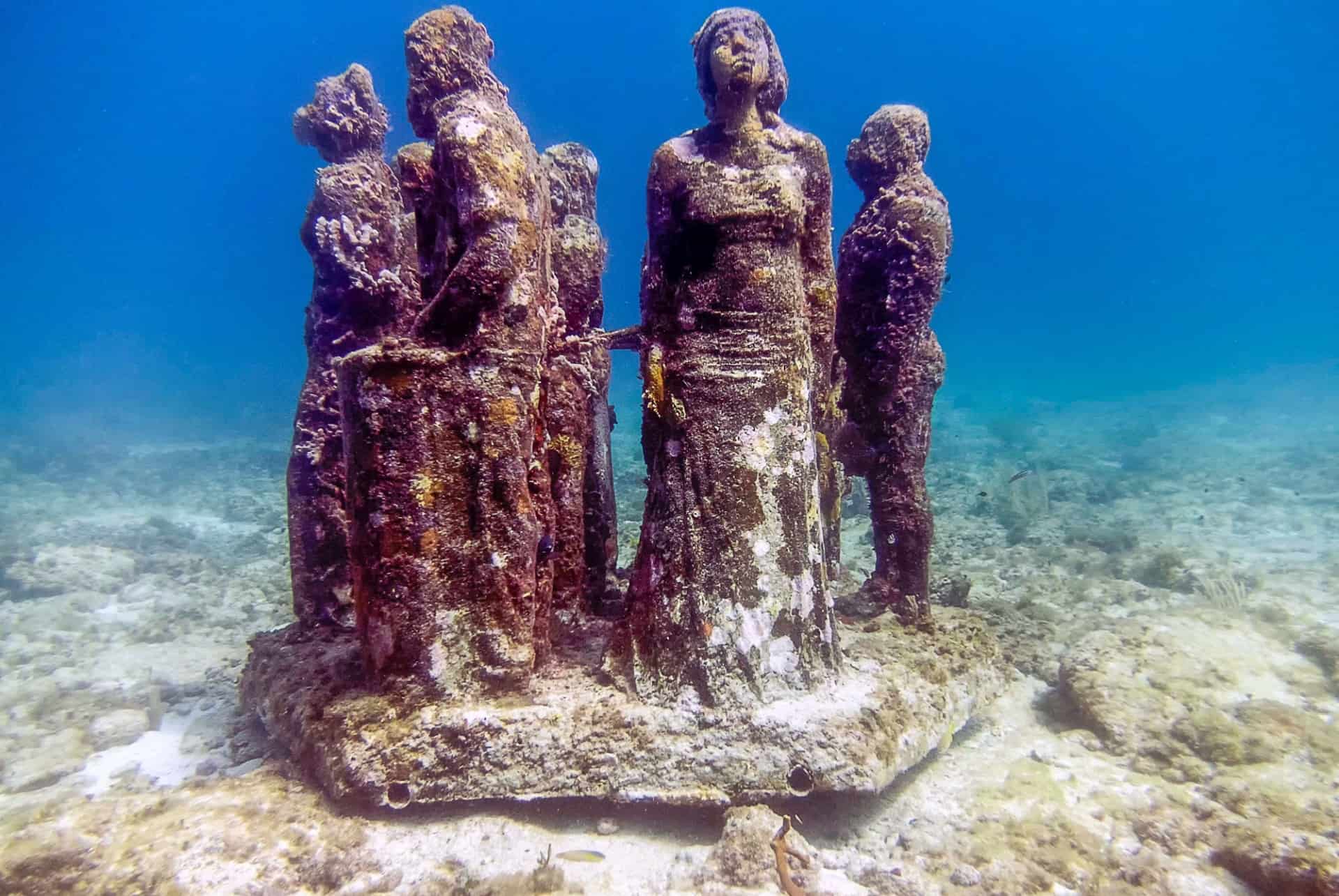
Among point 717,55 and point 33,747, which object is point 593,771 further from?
point 33,747

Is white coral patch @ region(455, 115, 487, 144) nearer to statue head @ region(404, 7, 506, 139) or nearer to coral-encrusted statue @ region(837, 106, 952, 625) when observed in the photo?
statue head @ region(404, 7, 506, 139)

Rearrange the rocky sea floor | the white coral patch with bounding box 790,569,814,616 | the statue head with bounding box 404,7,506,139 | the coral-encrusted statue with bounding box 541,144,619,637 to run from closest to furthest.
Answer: the rocky sea floor → the white coral patch with bounding box 790,569,814,616 → the coral-encrusted statue with bounding box 541,144,619,637 → the statue head with bounding box 404,7,506,139

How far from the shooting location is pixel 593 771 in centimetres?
373

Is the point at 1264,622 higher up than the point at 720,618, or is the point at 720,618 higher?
the point at 720,618

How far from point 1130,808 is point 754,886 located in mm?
2461

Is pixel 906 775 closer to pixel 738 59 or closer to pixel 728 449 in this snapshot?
pixel 728 449

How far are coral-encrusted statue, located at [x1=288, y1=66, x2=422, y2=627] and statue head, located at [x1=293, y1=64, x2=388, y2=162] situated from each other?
2.14 feet

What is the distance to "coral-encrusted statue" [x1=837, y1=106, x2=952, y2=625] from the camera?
17.8 ft

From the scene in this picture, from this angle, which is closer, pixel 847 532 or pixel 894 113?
pixel 894 113

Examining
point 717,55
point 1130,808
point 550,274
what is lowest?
point 1130,808

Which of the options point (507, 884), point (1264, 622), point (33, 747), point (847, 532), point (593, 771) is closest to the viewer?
point (507, 884)

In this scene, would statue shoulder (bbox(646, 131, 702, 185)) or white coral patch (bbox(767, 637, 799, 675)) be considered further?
statue shoulder (bbox(646, 131, 702, 185))

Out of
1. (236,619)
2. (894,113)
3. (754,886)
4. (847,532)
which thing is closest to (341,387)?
(754,886)

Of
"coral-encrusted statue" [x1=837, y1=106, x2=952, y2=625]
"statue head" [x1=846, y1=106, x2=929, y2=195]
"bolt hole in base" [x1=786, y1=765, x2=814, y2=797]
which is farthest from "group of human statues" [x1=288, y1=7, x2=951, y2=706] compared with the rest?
"statue head" [x1=846, y1=106, x2=929, y2=195]
